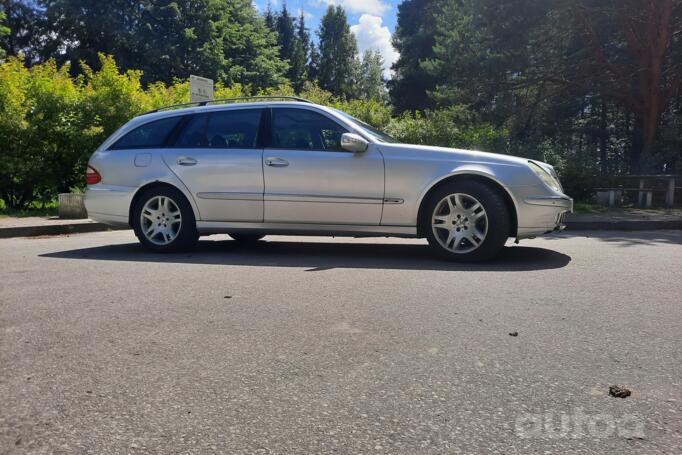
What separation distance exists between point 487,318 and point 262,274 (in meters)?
2.11

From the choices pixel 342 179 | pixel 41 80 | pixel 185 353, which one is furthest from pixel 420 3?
pixel 185 353

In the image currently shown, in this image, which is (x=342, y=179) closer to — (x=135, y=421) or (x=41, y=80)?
(x=135, y=421)

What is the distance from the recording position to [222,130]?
20.1 ft

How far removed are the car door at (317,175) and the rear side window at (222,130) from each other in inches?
9.5

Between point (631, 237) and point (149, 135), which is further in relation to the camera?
point (631, 237)

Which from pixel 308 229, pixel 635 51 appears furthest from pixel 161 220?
pixel 635 51

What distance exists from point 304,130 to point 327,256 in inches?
53.6

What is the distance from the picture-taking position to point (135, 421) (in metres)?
1.98

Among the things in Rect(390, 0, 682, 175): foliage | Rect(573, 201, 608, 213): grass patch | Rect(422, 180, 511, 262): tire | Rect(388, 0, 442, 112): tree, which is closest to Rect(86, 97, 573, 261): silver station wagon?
Rect(422, 180, 511, 262): tire

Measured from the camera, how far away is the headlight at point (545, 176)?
17.7 feet

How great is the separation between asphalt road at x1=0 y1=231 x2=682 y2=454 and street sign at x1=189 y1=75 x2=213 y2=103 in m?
7.26

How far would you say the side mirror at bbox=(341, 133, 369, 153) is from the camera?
5504 mm

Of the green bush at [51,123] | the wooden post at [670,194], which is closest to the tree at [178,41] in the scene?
the green bush at [51,123]

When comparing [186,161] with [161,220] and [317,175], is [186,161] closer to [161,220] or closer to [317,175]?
[161,220]
